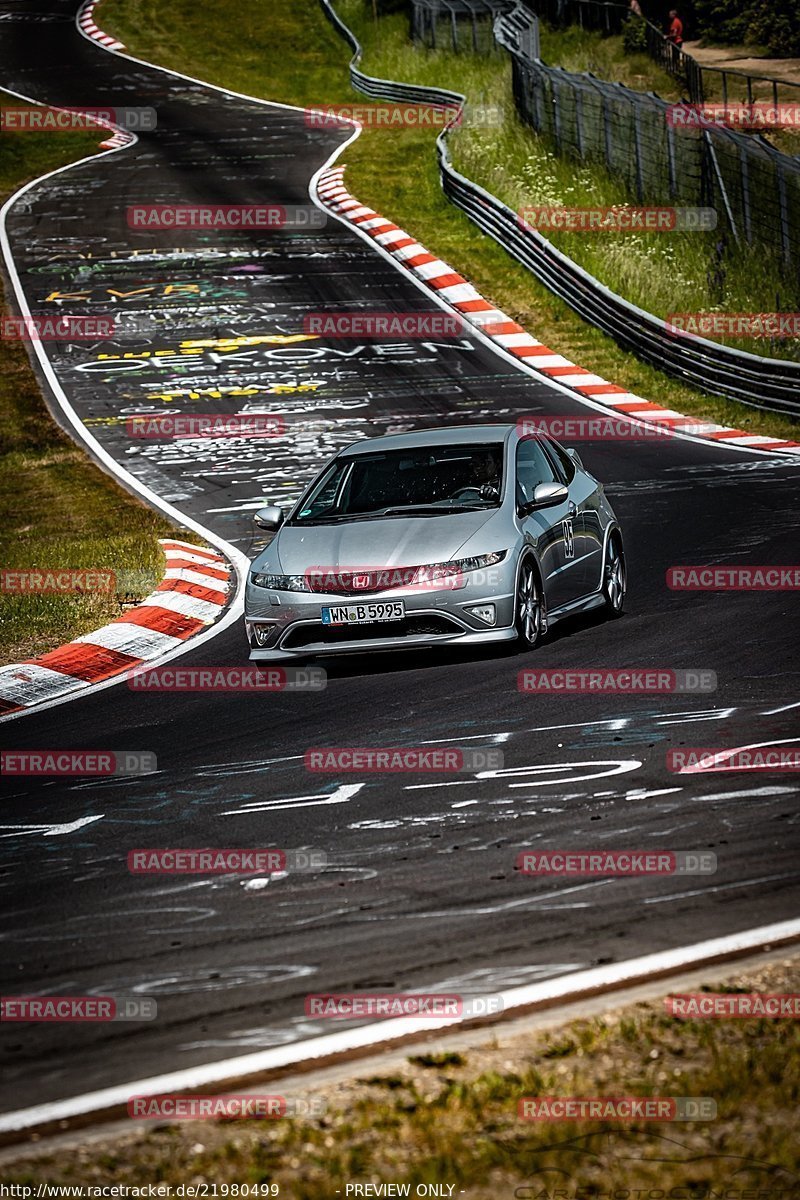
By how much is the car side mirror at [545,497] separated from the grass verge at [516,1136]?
6.46 meters

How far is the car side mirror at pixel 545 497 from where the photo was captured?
11.1 m

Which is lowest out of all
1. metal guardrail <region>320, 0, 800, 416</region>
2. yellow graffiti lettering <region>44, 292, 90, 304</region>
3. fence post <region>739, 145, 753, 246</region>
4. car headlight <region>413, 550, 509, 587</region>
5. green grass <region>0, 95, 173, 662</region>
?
green grass <region>0, 95, 173, 662</region>

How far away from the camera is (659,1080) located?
181 inches

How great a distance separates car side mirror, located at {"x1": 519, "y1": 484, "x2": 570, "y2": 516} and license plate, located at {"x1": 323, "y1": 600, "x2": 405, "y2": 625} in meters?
1.30

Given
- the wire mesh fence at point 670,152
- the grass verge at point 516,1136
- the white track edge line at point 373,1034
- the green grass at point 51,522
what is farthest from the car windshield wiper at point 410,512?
the wire mesh fence at point 670,152

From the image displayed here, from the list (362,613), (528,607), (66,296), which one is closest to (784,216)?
(66,296)

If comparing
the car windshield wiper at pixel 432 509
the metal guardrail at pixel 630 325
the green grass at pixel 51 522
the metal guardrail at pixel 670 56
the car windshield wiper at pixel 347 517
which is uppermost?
the metal guardrail at pixel 670 56

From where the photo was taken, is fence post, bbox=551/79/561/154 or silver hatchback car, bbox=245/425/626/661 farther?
fence post, bbox=551/79/561/154

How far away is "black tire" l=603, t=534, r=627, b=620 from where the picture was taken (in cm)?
1209

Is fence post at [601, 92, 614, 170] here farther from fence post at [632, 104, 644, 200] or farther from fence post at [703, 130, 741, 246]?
fence post at [703, 130, 741, 246]

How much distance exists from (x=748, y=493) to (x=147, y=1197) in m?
13.2

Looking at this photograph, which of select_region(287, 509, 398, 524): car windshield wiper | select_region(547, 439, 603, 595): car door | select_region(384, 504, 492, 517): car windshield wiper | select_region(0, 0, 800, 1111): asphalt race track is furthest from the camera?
select_region(547, 439, 603, 595): car door

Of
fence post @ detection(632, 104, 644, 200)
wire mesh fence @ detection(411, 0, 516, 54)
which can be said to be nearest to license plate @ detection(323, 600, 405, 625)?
fence post @ detection(632, 104, 644, 200)

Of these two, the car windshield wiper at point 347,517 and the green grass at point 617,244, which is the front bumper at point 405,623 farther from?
the green grass at point 617,244
